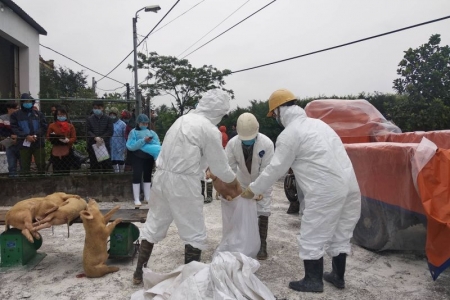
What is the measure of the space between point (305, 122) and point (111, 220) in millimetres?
2046

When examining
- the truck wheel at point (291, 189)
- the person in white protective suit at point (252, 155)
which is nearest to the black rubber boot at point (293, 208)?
the truck wheel at point (291, 189)

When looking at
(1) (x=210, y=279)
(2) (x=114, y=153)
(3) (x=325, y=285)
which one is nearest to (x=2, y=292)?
(1) (x=210, y=279)

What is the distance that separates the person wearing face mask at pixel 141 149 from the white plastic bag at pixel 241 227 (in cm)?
256

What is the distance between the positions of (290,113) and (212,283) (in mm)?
1565

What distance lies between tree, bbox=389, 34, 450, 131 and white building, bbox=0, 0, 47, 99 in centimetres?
1129

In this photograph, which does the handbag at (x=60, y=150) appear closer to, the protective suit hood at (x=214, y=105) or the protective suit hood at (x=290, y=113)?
the protective suit hood at (x=214, y=105)

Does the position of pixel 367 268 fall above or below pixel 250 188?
below

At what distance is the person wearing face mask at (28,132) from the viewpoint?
643 cm

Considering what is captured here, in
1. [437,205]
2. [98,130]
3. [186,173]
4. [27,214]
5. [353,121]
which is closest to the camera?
[437,205]

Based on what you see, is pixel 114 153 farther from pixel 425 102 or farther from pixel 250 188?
pixel 425 102

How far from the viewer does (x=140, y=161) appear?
6250mm

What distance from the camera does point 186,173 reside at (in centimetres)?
317

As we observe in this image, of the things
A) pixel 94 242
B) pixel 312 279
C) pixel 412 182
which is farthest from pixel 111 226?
pixel 412 182

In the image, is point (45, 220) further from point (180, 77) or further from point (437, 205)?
point (180, 77)
